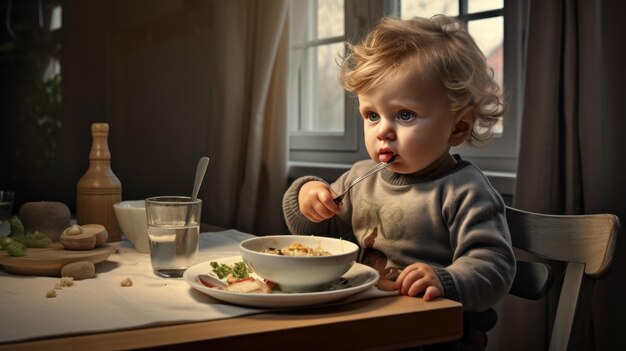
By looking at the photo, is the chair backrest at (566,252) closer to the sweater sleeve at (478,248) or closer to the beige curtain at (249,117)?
the sweater sleeve at (478,248)

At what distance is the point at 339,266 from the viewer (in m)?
0.85

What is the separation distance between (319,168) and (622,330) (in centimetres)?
102

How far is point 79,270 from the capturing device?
1005mm

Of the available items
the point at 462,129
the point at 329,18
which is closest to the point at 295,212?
the point at 462,129

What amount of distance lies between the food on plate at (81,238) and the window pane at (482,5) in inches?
47.7

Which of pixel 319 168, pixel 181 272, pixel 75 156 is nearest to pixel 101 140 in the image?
pixel 181 272

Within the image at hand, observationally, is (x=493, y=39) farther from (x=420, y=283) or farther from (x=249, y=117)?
(x=420, y=283)

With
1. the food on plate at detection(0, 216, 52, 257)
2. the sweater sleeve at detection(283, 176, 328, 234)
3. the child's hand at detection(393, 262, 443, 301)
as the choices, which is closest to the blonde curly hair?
the sweater sleeve at detection(283, 176, 328, 234)

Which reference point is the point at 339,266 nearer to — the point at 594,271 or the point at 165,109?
the point at 594,271

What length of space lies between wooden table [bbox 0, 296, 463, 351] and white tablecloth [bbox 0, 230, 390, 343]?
2 cm

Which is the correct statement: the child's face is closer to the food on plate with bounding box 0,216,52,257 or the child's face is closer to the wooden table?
the wooden table

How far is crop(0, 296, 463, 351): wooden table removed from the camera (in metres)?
0.69

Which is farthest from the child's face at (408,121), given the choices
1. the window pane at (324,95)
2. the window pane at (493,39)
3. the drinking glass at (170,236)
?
the window pane at (324,95)

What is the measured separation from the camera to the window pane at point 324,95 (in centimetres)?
243
